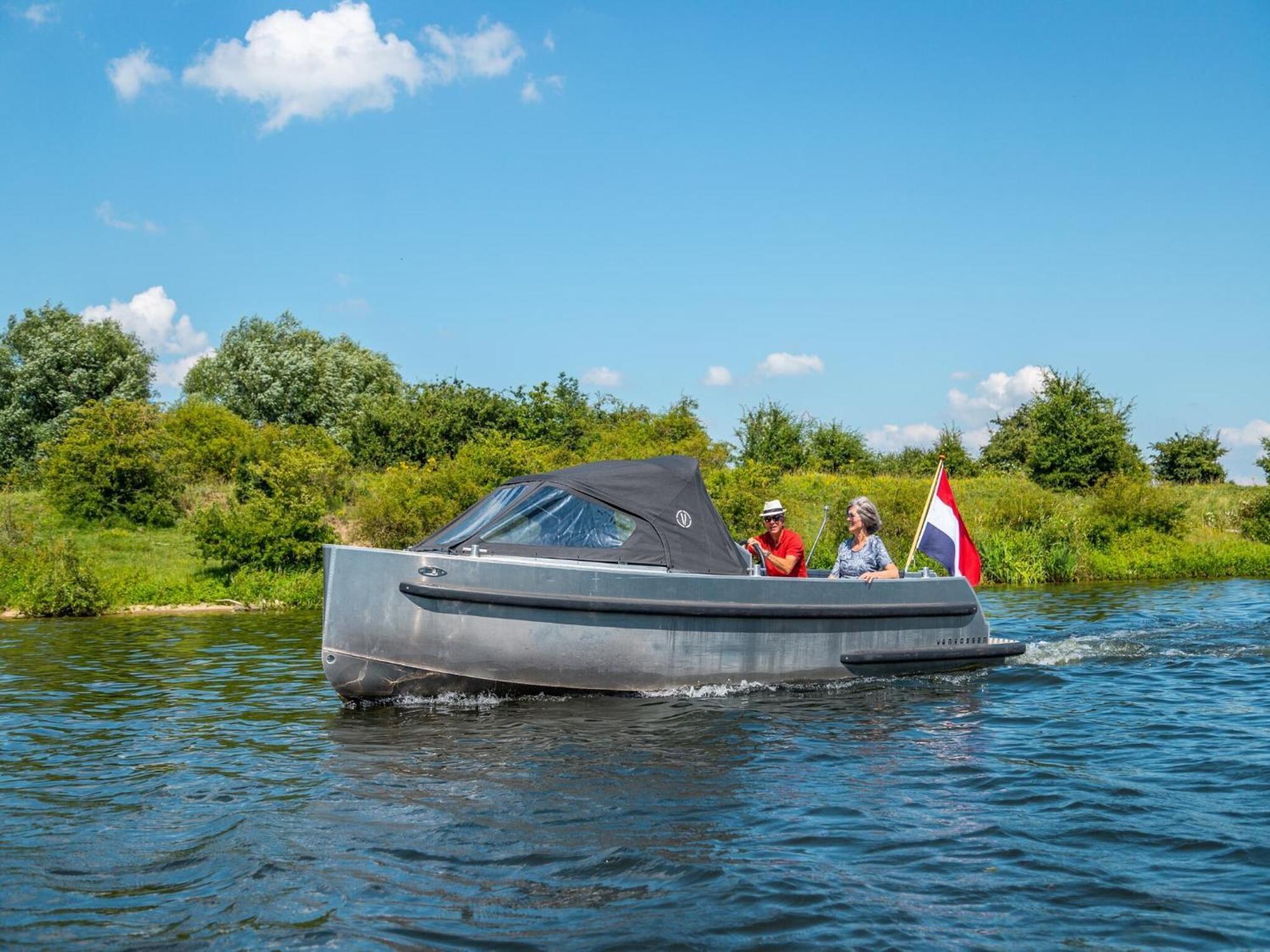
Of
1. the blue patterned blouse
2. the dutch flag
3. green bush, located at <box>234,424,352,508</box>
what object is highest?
green bush, located at <box>234,424,352,508</box>

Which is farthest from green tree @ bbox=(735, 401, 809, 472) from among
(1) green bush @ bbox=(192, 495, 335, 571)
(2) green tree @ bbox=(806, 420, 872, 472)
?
(1) green bush @ bbox=(192, 495, 335, 571)

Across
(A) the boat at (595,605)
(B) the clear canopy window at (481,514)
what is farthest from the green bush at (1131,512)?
(B) the clear canopy window at (481,514)

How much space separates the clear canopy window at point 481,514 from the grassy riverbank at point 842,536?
33.0ft

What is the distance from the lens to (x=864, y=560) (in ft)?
36.2

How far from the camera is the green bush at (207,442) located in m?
28.0

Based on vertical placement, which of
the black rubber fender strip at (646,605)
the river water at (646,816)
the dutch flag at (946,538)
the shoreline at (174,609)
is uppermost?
the dutch flag at (946,538)

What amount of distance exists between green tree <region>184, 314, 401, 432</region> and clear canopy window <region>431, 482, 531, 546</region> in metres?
39.0

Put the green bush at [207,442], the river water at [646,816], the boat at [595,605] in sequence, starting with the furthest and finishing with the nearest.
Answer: the green bush at [207,442] < the boat at [595,605] < the river water at [646,816]

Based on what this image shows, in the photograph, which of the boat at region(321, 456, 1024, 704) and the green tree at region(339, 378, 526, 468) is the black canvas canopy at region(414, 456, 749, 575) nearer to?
the boat at region(321, 456, 1024, 704)

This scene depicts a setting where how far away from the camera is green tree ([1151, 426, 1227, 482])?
135ft

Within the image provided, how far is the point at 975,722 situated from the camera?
891 cm

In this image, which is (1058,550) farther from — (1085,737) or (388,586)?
(388,586)

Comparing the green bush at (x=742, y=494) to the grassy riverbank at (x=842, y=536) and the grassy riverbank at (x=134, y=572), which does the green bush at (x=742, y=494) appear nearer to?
the grassy riverbank at (x=842, y=536)

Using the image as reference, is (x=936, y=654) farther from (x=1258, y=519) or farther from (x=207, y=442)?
(x=207, y=442)
